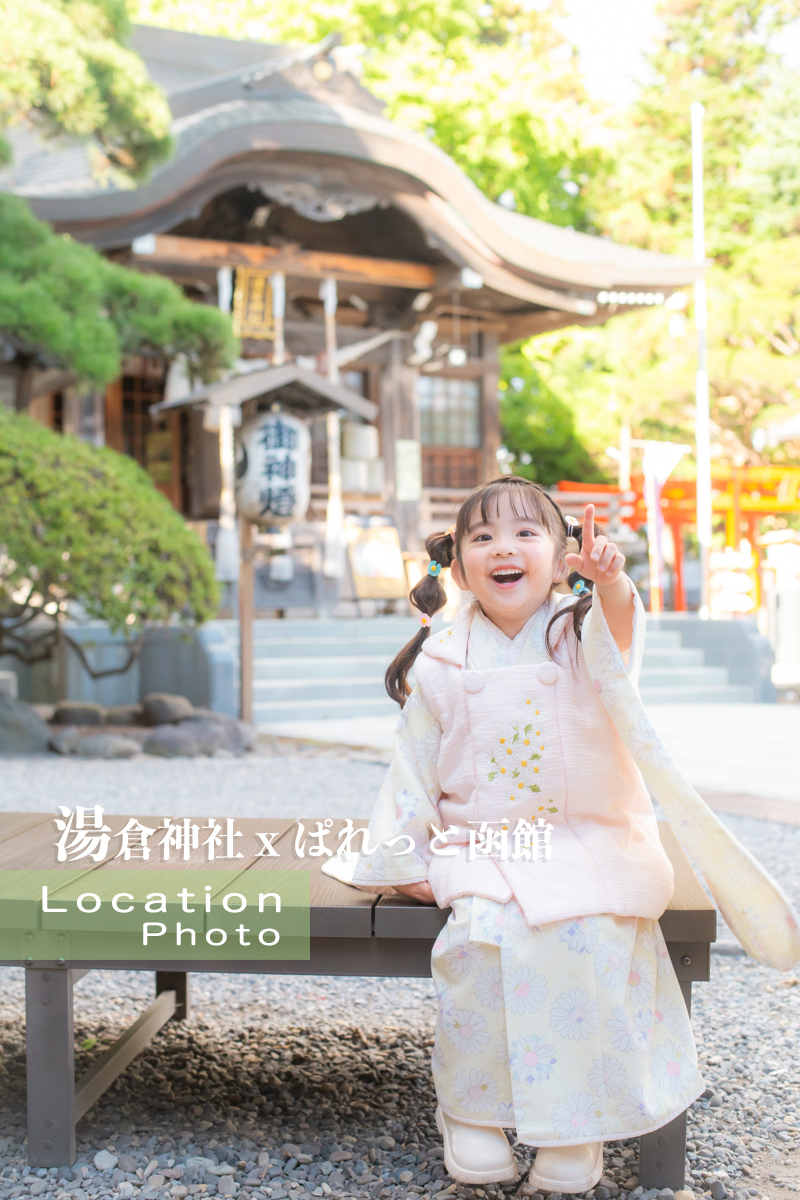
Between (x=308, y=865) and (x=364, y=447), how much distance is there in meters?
10.7

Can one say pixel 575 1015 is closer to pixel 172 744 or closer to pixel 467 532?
pixel 467 532

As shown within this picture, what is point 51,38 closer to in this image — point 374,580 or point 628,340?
point 374,580

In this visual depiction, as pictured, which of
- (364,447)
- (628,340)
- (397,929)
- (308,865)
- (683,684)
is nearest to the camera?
(397,929)

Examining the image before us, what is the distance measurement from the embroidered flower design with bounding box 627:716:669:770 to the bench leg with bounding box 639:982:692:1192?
60 centimetres

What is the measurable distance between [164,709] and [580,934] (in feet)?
21.2

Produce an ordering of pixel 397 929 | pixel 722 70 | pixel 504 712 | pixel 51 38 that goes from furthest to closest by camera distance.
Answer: pixel 722 70
pixel 51 38
pixel 504 712
pixel 397 929

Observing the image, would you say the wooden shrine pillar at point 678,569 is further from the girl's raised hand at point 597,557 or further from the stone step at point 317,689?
the girl's raised hand at point 597,557

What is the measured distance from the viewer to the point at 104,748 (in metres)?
6.91

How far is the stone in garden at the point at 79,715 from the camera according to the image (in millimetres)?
8117

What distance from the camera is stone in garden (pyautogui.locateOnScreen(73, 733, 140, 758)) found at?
6898 millimetres

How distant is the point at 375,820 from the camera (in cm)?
203

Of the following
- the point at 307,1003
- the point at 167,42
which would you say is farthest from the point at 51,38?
the point at 167,42

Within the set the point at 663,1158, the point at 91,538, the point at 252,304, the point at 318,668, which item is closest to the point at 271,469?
the point at 318,668

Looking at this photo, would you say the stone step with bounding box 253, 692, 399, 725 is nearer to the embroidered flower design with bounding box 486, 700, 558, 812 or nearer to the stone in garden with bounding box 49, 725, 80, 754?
the stone in garden with bounding box 49, 725, 80, 754
